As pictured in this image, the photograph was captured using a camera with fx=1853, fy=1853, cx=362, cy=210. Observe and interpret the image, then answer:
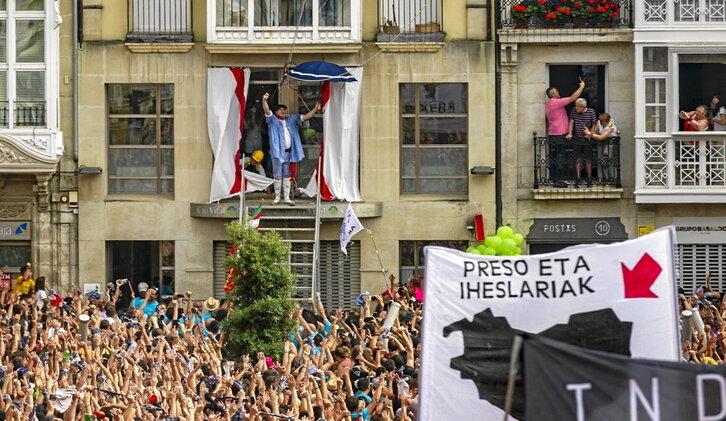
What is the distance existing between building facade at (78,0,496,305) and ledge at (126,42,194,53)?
0.03 m

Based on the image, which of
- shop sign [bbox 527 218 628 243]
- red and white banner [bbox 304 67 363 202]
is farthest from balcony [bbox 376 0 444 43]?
shop sign [bbox 527 218 628 243]

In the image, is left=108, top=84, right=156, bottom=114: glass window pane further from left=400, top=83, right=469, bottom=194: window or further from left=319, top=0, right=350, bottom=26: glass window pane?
left=400, top=83, right=469, bottom=194: window

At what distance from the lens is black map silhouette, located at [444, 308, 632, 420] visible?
43.8 feet

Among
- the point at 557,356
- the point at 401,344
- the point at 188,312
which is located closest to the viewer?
the point at 557,356

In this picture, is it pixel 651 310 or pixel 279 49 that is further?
pixel 279 49

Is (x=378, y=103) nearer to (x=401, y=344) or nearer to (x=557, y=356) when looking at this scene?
(x=401, y=344)

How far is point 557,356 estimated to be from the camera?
11.8 meters

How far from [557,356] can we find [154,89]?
23.9 meters

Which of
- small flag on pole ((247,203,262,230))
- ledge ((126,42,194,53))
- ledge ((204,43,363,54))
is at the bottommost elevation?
small flag on pole ((247,203,262,230))

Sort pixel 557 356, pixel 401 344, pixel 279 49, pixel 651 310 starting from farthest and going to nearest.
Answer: pixel 279 49 < pixel 401 344 < pixel 651 310 < pixel 557 356

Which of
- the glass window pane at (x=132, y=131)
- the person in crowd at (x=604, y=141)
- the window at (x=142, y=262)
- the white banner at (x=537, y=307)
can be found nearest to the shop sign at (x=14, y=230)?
the window at (x=142, y=262)

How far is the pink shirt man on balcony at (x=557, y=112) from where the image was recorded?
34438 millimetres

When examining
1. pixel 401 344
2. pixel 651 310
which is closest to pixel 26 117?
pixel 401 344

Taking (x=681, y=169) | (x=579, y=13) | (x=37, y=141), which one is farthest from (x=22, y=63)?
(x=681, y=169)
